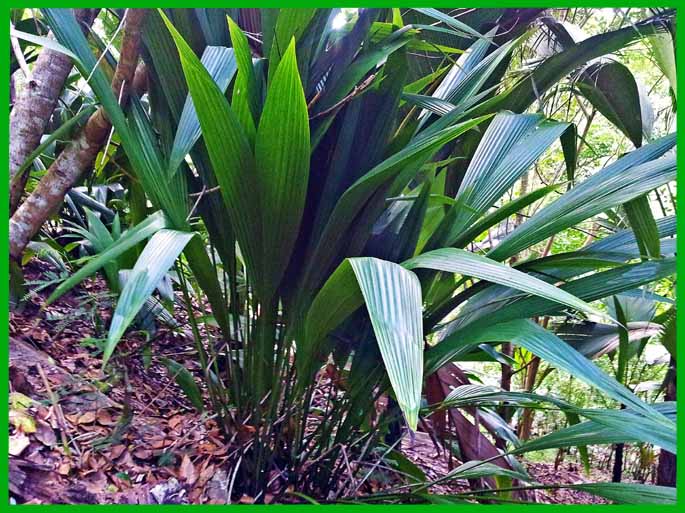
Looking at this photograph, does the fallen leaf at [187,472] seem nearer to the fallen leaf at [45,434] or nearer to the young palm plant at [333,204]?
the young palm plant at [333,204]

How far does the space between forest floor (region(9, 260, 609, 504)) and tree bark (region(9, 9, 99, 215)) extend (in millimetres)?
293

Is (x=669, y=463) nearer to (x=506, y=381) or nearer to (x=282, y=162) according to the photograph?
(x=506, y=381)

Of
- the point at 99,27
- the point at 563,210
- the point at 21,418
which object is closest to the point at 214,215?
the point at 21,418

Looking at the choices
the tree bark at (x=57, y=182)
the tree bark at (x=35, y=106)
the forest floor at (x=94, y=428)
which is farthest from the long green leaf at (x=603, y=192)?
the tree bark at (x=35, y=106)

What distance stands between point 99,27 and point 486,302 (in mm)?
1260

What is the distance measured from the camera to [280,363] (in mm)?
757

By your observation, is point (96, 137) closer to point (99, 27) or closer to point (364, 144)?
point (364, 144)

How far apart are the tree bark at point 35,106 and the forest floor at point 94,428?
0.29 meters

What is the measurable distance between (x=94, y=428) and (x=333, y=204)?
50 centimetres

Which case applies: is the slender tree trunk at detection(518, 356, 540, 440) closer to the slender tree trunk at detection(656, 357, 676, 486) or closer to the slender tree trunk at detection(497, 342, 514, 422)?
the slender tree trunk at detection(497, 342, 514, 422)

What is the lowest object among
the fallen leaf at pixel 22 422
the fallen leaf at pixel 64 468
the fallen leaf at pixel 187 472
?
the fallen leaf at pixel 64 468

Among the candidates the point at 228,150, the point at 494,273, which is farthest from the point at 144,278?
the point at 494,273

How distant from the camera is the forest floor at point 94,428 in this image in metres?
0.70

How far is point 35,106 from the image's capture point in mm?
869
